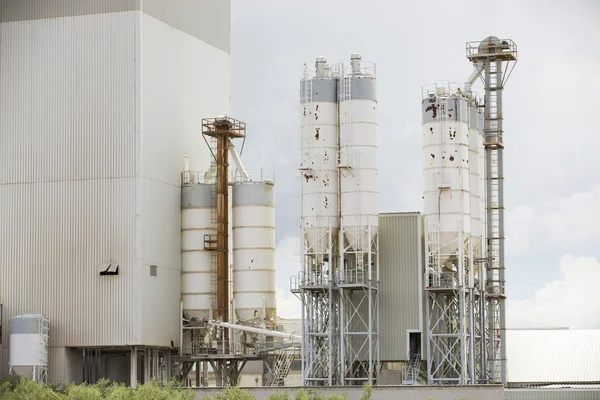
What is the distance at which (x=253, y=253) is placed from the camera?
8756cm

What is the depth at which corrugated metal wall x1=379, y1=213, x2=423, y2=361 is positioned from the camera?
7912 cm

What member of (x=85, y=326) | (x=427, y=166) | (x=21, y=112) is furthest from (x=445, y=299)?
(x=21, y=112)

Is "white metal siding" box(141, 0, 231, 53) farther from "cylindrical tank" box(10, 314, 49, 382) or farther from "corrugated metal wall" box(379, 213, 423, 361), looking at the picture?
"cylindrical tank" box(10, 314, 49, 382)

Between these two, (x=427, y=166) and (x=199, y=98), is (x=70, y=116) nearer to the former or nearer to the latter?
(x=199, y=98)


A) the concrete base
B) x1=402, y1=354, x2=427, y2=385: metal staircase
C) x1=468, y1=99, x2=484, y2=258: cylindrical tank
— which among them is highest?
x1=468, y1=99, x2=484, y2=258: cylindrical tank

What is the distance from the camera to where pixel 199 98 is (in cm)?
9100

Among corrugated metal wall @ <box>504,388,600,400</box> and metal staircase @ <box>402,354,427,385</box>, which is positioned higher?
metal staircase @ <box>402,354,427,385</box>

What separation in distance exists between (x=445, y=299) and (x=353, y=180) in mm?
8662

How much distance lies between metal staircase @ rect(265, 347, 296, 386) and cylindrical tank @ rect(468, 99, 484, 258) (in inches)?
531

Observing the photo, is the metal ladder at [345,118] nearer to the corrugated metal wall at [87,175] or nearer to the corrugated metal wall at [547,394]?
the corrugated metal wall at [87,175]

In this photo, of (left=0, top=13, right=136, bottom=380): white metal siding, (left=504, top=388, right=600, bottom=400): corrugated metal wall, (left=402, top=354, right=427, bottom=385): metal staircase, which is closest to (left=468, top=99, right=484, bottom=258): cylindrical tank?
(left=402, top=354, right=427, bottom=385): metal staircase

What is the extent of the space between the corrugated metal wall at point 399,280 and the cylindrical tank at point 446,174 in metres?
1.50

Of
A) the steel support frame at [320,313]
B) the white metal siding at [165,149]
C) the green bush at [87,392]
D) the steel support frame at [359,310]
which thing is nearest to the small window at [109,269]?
the white metal siding at [165,149]

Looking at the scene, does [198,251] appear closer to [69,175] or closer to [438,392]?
[69,175]
